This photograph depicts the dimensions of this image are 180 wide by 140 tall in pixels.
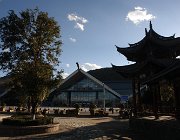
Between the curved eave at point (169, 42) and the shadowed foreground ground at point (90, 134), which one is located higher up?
the curved eave at point (169, 42)

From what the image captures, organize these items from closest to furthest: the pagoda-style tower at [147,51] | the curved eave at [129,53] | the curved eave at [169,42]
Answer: the pagoda-style tower at [147,51], the curved eave at [169,42], the curved eave at [129,53]

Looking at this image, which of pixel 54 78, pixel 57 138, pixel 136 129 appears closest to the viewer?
pixel 57 138

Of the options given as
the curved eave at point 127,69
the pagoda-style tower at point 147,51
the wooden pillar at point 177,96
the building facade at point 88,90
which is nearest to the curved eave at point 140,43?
the pagoda-style tower at point 147,51

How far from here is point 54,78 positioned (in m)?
27.0

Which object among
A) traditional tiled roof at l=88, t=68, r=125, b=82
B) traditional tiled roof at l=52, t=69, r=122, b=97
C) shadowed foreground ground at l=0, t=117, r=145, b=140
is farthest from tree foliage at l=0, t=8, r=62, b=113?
traditional tiled roof at l=88, t=68, r=125, b=82

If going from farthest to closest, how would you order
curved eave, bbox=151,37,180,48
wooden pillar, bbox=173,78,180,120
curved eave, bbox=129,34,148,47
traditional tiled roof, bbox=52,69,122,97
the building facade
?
the building facade
traditional tiled roof, bbox=52,69,122,97
curved eave, bbox=129,34,148,47
curved eave, bbox=151,37,180,48
wooden pillar, bbox=173,78,180,120

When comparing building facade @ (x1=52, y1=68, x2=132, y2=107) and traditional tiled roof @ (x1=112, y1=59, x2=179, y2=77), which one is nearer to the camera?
traditional tiled roof @ (x1=112, y1=59, x2=179, y2=77)

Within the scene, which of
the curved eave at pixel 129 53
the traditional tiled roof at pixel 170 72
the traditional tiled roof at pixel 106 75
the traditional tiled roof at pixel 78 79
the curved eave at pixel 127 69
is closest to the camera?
the traditional tiled roof at pixel 170 72

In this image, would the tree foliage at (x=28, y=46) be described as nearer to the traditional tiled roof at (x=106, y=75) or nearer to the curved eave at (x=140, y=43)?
the curved eave at (x=140, y=43)

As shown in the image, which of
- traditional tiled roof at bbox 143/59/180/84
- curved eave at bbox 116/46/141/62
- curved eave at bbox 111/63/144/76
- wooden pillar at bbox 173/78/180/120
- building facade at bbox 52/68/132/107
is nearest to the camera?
traditional tiled roof at bbox 143/59/180/84

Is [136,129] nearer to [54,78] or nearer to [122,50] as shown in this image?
[54,78]

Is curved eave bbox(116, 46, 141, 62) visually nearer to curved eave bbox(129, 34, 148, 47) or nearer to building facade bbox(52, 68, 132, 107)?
curved eave bbox(129, 34, 148, 47)

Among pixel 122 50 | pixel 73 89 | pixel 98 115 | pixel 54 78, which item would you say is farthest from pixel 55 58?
pixel 73 89

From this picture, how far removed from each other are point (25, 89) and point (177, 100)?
11543 mm
